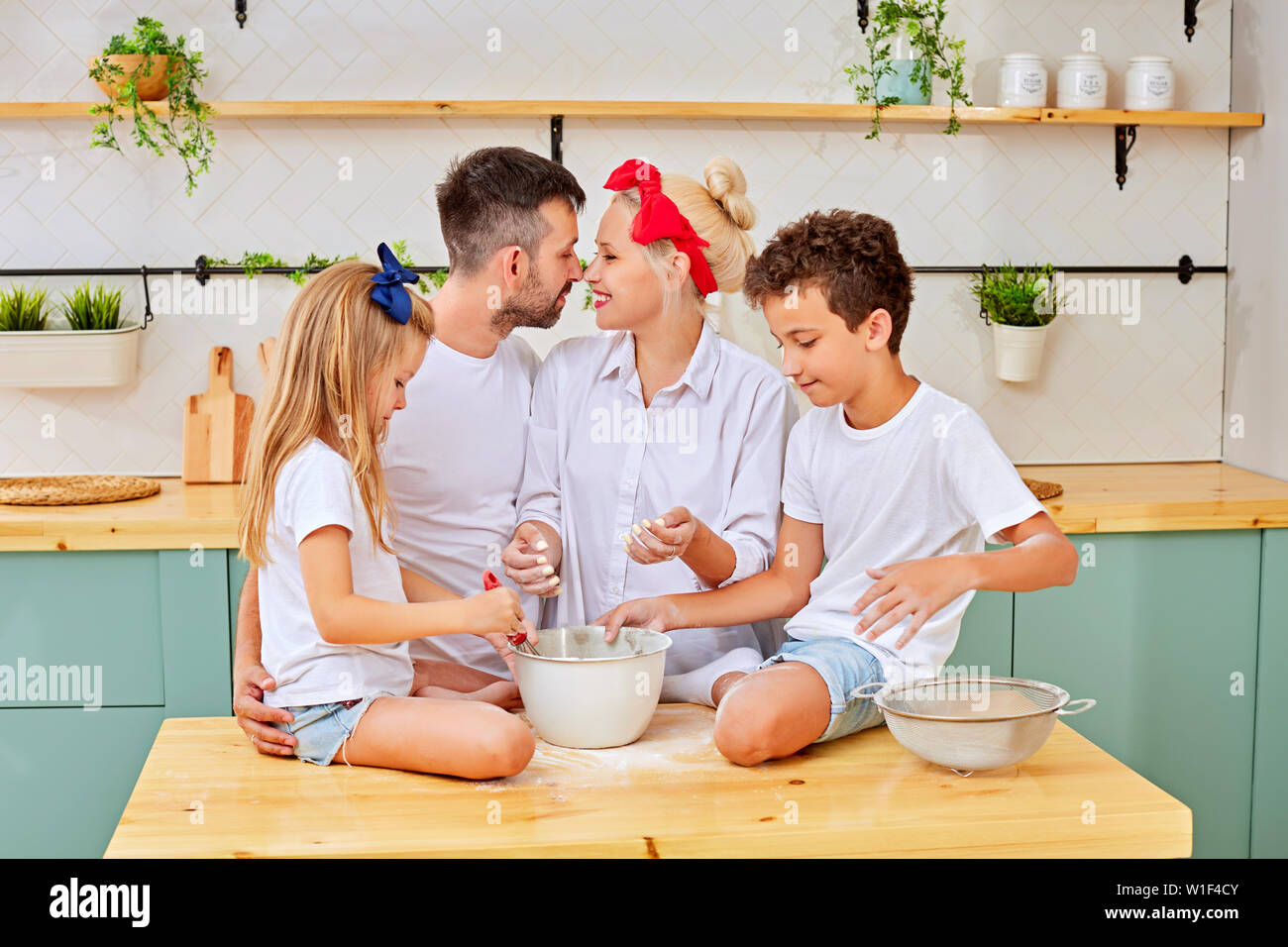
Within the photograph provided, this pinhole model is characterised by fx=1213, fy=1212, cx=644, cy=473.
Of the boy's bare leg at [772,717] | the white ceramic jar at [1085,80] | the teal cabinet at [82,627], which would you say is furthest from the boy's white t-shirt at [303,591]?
the white ceramic jar at [1085,80]

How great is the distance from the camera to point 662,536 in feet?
5.59

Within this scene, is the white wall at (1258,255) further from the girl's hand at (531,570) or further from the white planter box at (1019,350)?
the girl's hand at (531,570)

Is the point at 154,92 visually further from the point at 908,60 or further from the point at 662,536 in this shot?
the point at 662,536

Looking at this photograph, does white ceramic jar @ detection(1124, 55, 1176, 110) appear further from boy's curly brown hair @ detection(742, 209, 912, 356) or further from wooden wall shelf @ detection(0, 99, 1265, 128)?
boy's curly brown hair @ detection(742, 209, 912, 356)

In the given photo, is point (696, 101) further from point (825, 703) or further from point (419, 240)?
point (825, 703)

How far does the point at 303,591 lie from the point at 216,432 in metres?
1.52

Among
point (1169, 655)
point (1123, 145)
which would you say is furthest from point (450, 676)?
point (1123, 145)

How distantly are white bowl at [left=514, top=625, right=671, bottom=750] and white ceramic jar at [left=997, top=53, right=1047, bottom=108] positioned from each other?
1999mm

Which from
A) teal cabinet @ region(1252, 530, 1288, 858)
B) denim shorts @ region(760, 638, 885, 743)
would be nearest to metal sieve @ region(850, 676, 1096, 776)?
denim shorts @ region(760, 638, 885, 743)

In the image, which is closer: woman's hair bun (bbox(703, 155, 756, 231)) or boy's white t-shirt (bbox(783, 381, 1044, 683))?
boy's white t-shirt (bbox(783, 381, 1044, 683))

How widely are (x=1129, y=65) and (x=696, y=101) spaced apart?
109cm

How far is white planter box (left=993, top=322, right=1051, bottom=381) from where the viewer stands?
3.03 m

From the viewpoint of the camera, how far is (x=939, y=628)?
5.49 ft

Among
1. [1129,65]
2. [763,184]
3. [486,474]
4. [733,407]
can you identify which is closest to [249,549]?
[486,474]
